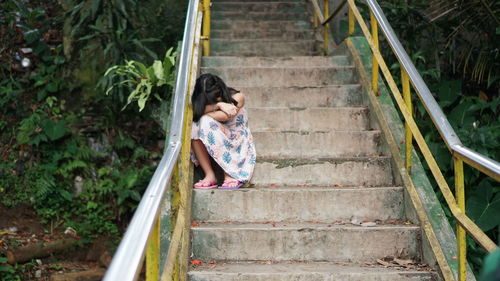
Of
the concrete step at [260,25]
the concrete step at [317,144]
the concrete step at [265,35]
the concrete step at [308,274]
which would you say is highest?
the concrete step at [260,25]

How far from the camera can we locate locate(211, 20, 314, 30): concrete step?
682cm

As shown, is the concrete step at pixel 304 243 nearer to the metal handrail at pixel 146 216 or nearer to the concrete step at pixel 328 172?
the concrete step at pixel 328 172

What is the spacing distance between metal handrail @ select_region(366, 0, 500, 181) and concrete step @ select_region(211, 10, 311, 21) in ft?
10.8

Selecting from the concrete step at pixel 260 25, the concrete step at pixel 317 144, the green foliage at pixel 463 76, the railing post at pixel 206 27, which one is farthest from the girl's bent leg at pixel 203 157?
the concrete step at pixel 260 25

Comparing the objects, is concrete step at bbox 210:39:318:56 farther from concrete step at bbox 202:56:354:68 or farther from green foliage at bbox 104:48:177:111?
green foliage at bbox 104:48:177:111

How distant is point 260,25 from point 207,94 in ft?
11.6

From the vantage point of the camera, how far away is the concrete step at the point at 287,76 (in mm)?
4812

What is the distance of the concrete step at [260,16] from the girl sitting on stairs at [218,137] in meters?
3.76

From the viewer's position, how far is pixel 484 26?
15.9 ft

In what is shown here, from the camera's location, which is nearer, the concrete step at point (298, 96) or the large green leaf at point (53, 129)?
the concrete step at point (298, 96)

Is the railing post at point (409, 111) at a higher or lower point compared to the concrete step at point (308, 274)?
higher

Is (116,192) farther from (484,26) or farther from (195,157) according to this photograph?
(484,26)

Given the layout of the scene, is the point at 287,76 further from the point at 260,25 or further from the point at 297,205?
the point at 260,25

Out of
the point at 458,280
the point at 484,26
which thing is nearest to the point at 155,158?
the point at 484,26
